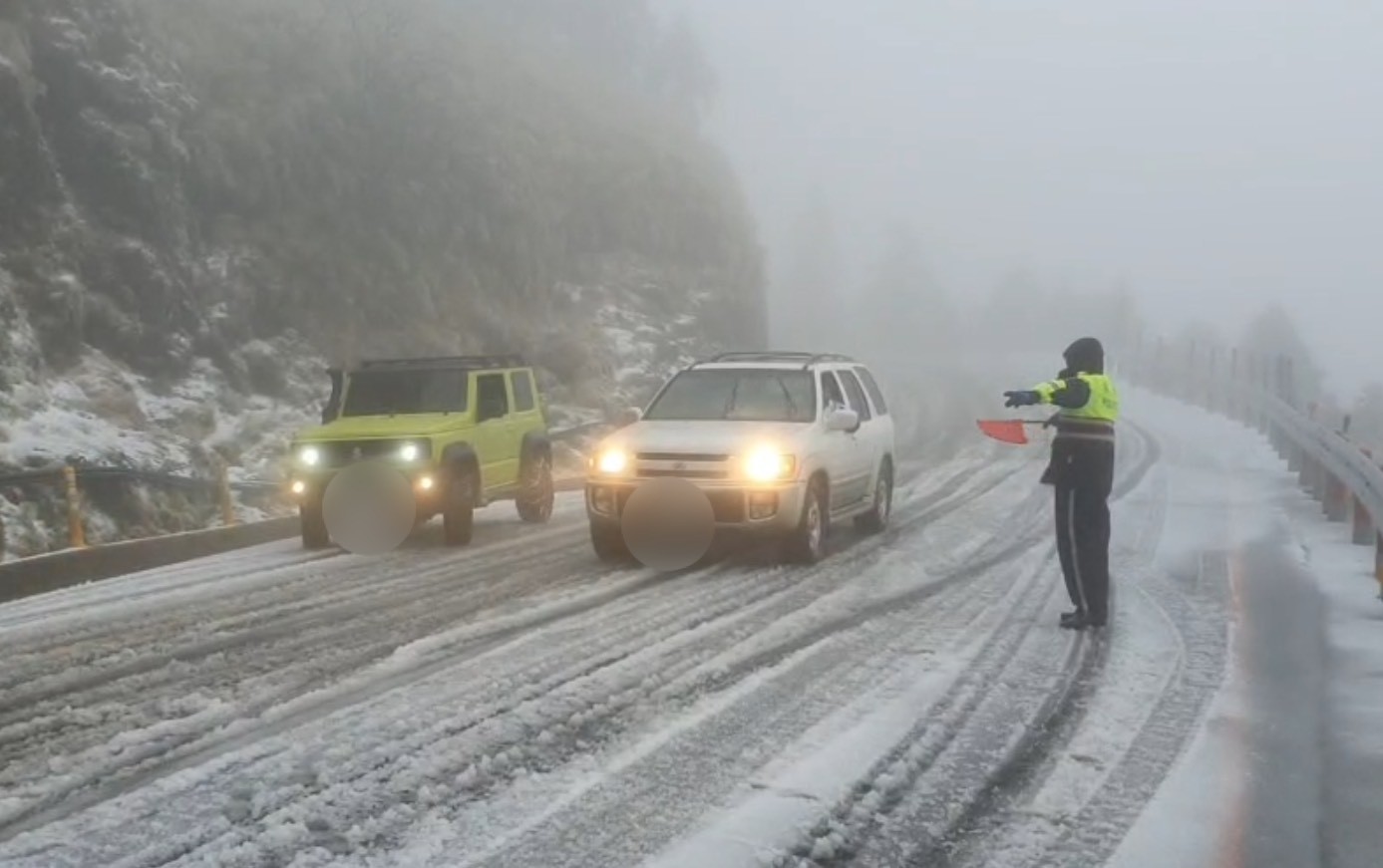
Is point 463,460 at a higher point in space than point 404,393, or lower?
lower

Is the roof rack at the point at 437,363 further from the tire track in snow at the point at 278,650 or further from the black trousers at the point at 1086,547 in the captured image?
the black trousers at the point at 1086,547

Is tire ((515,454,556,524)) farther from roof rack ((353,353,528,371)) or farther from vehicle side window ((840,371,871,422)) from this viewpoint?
vehicle side window ((840,371,871,422))

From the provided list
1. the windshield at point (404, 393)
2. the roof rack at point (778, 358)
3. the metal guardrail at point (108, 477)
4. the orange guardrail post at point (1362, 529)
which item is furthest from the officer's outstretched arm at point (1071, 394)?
the metal guardrail at point (108, 477)

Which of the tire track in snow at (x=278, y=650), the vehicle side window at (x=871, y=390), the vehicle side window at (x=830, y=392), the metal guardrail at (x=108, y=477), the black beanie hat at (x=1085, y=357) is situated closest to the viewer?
the tire track in snow at (x=278, y=650)

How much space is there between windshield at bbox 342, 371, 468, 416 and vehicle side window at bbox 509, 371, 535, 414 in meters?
1.14

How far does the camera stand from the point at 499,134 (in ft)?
117

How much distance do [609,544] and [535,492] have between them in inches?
156

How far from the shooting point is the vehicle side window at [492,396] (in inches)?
549

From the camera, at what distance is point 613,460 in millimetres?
10984

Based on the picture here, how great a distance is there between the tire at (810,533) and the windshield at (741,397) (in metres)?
0.81

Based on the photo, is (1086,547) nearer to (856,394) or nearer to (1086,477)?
(1086,477)

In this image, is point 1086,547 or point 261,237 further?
point 261,237

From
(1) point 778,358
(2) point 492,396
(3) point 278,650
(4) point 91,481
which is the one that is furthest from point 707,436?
(4) point 91,481

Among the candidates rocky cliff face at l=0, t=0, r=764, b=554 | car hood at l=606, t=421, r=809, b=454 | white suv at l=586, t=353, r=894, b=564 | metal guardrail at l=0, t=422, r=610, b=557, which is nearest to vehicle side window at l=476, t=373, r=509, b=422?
white suv at l=586, t=353, r=894, b=564
